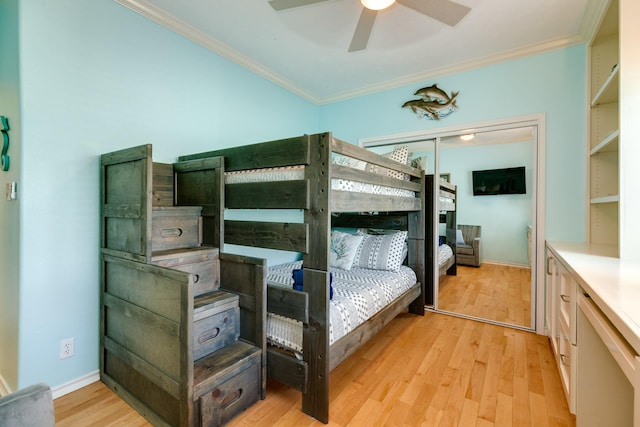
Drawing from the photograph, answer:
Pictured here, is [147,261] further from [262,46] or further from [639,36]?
[639,36]

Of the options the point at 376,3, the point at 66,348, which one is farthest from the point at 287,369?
the point at 376,3

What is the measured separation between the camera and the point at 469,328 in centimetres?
265

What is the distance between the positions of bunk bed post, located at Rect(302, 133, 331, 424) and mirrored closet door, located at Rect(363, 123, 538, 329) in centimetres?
194

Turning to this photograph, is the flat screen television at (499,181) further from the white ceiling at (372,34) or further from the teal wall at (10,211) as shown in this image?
the teal wall at (10,211)

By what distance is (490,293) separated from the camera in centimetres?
315

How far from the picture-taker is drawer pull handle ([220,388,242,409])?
143cm

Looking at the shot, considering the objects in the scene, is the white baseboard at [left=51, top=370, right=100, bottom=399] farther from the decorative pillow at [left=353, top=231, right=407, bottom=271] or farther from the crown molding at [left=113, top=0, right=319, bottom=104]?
the crown molding at [left=113, top=0, right=319, bottom=104]

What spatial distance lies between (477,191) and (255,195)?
238 centimetres

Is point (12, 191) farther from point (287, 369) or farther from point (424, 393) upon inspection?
point (424, 393)

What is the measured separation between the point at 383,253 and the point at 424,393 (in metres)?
1.33

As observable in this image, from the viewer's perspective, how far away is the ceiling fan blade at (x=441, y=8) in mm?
1662

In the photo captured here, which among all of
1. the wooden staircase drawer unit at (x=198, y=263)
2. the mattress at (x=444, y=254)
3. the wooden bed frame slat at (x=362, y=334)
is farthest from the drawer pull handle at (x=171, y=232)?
the mattress at (x=444, y=254)

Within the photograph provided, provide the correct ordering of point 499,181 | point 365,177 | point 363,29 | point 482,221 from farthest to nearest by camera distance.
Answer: point 482,221
point 499,181
point 363,29
point 365,177

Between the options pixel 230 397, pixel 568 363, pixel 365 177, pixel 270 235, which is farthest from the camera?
pixel 365 177
